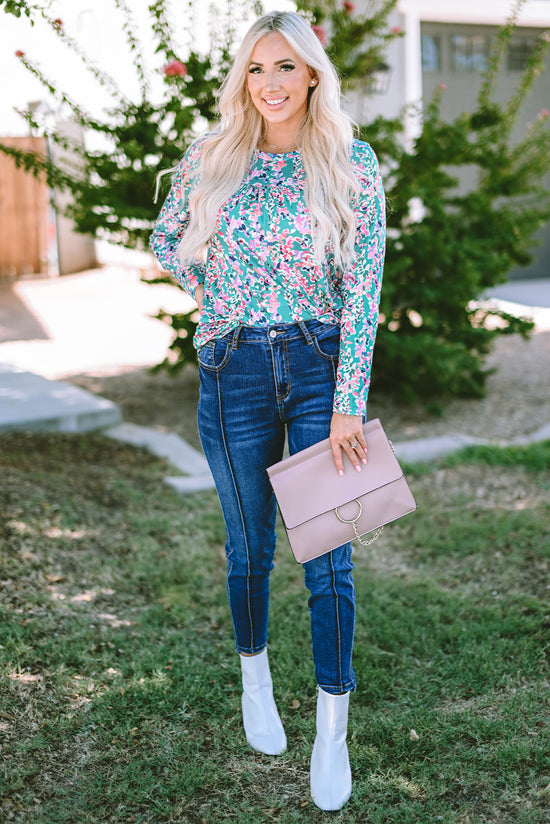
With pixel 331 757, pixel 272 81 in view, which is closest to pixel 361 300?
pixel 272 81

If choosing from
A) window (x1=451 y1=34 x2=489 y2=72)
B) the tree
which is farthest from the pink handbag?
window (x1=451 y1=34 x2=489 y2=72)

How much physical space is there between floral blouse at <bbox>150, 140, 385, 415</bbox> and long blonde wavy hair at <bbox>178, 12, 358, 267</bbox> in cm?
3

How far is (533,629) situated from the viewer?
300 cm

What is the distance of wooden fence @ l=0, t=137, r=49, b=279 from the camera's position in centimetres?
1191

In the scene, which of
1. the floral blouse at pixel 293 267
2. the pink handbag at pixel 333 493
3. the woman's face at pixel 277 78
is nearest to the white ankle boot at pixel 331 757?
the pink handbag at pixel 333 493

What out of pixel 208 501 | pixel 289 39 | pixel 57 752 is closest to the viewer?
pixel 289 39

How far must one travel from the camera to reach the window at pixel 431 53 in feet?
32.2

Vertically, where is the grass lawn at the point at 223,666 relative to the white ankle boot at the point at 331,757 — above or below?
below

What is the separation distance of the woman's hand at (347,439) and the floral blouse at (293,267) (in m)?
0.03

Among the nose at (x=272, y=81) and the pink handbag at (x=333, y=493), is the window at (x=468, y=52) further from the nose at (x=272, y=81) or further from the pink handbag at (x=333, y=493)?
the pink handbag at (x=333, y=493)

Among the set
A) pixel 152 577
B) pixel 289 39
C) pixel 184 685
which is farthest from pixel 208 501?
pixel 289 39

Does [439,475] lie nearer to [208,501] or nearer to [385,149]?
[208,501]

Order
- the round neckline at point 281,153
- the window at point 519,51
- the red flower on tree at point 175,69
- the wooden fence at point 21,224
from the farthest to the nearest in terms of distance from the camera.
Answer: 1. the wooden fence at point 21,224
2. the window at point 519,51
3. the red flower on tree at point 175,69
4. the round neckline at point 281,153

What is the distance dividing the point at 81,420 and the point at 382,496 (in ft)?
10.9
